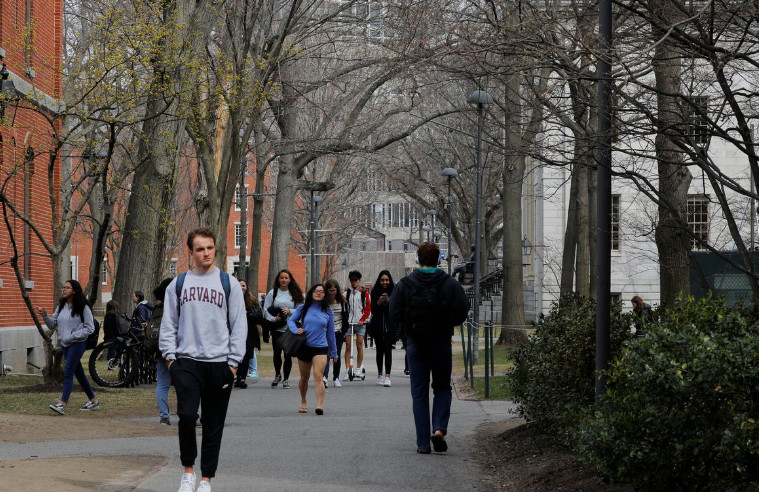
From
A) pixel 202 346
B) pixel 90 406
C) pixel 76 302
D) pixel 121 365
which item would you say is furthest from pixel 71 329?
pixel 202 346

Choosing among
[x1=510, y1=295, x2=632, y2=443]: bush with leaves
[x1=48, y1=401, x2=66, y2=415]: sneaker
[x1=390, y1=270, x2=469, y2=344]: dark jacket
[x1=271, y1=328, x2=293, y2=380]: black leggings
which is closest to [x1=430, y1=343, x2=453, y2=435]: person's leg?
[x1=390, y1=270, x2=469, y2=344]: dark jacket

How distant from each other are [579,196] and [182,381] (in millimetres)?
22627

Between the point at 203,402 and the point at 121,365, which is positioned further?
the point at 121,365

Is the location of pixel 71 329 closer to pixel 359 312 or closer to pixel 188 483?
pixel 188 483

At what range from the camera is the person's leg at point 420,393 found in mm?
10594

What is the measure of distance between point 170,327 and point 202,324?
23cm

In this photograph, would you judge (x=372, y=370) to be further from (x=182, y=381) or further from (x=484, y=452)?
(x=182, y=381)

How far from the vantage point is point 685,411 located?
6.22 metres

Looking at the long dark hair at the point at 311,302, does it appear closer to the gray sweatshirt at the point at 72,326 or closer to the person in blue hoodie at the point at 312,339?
the person in blue hoodie at the point at 312,339

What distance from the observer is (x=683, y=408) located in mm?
6273

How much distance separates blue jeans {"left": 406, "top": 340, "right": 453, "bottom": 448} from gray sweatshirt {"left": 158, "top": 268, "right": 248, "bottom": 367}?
2918 millimetres

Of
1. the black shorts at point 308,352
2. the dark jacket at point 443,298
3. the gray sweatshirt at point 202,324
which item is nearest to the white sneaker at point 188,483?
the gray sweatshirt at point 202,324

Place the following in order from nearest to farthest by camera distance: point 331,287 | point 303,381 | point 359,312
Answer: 1. point 303,381
2. point 331,287
3. point 359,312

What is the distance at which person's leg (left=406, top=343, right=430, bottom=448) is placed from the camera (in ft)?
34.8
